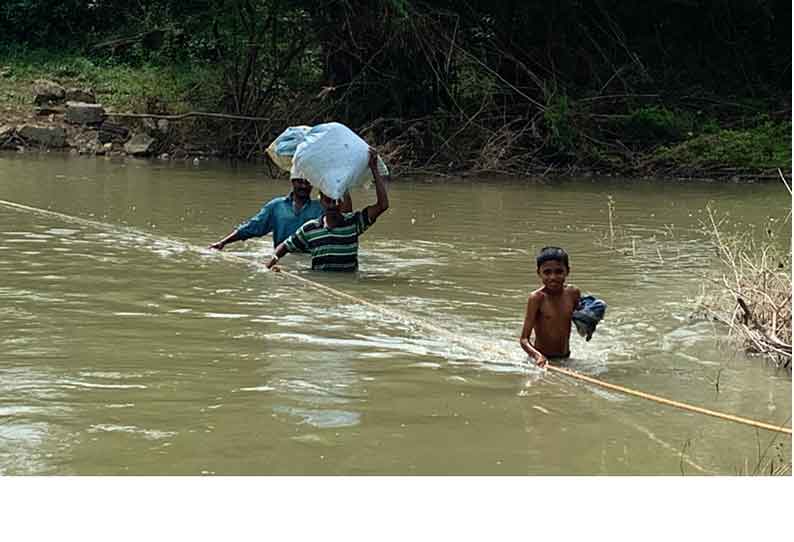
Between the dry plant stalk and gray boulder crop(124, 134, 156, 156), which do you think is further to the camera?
gray boulder crop(124, 134, 156, 156)

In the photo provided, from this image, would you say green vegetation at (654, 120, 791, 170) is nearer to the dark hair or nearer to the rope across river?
the rope across river

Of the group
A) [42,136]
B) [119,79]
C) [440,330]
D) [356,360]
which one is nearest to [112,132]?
[42,136]

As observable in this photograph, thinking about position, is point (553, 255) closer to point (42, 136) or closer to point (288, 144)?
point (288, 144)

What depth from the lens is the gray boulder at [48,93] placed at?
20.4 metres

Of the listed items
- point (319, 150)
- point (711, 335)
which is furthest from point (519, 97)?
point (711, 335)

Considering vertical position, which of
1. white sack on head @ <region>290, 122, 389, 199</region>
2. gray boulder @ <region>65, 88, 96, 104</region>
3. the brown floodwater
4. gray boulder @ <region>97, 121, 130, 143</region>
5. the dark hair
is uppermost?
gray boulder @ <region>65, 88, 96, 104</region>

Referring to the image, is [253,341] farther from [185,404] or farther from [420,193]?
[420,193]

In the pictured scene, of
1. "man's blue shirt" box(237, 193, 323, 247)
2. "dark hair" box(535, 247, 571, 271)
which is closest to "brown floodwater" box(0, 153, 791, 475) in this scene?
"man's blue shirt" box(237, 193, 323, 247)

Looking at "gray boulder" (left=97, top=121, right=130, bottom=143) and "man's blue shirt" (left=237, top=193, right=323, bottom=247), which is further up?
"gray boulder" (left=97, top=121, right=130, bottom=143)

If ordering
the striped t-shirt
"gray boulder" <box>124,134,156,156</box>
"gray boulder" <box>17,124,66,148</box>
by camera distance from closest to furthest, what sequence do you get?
1. the striped t-shirt
2. "gray boulder" <box>124,134,156,156</box>
3. "gray boulder" <box>17,124,66,148</box>

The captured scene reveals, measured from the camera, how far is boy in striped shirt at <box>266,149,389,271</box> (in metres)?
7.60

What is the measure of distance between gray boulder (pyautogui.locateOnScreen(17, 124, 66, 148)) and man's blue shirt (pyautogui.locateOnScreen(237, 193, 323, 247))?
11526 mm

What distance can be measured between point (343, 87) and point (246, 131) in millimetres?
1944

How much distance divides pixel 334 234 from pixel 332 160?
1.63 feet
